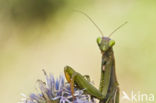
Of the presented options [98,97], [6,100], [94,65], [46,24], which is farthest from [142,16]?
[98,97]

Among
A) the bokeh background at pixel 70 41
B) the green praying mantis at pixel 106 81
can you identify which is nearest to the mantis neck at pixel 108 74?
the green praying mantis at pixel 106 81

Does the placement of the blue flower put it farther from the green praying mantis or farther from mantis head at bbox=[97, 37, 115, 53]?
mantis head at bbox=[97, 37, 115, 53]

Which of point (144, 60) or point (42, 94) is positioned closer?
point (42, 94)

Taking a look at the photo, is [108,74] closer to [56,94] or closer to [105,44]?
[105,44]

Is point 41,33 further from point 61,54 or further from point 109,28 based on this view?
point 109,28

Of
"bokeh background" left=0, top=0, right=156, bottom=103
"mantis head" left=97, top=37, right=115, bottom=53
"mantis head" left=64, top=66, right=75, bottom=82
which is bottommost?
"mantis head" left=64, top=66, right=75, bottom=82

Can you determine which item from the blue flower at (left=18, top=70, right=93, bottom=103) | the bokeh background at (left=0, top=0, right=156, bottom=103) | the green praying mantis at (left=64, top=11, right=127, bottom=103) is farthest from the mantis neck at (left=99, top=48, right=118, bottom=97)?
the bokeh background at (left=0, top=0, right=156, bottom=103)
